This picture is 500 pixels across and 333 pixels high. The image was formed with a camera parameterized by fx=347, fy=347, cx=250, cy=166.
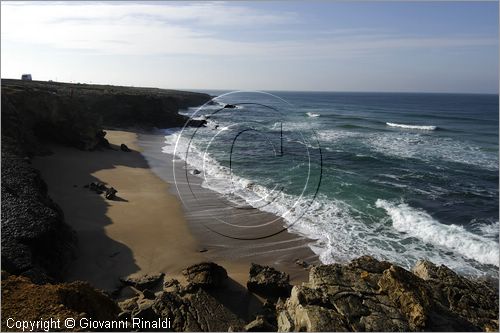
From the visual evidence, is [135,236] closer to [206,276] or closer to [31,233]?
[31,233]

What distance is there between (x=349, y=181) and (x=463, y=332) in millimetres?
17346

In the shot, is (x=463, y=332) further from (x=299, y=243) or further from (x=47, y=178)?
(x=47, y=178)

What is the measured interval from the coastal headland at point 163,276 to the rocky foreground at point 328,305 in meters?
0.02

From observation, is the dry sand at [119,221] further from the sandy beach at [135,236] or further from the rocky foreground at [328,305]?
the rocky foreground at [328,305]

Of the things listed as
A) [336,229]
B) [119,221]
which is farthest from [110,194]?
[336,229]

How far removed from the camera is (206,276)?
10.1 metres

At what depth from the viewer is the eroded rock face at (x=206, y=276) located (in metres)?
10.0

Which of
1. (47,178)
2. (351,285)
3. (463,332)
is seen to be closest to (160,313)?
(351,285)

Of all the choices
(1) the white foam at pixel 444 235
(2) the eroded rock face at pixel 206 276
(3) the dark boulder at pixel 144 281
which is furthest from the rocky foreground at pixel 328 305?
(1) the white foam at pixel 444 235

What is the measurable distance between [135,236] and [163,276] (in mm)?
3396

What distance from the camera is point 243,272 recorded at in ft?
38.0

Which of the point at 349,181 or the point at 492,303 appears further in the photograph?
the point at 349,181

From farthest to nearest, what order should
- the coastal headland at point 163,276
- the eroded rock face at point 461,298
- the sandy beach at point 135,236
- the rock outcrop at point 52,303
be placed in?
the sandy beach at point 135,236 → the eroded rock face at point 461,298 → the coastal headland at point 163,276 → the rock outcrop at point 52,303

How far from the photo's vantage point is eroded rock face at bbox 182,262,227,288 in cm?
1002
